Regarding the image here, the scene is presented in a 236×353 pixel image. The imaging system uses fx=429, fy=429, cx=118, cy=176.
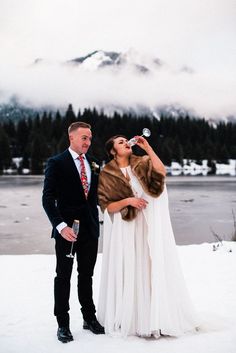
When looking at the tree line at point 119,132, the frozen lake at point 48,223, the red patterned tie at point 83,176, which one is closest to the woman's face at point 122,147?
the red patterned tie at point 83,176

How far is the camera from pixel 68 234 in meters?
Result: 2.79

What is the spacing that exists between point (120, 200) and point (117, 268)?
0.47 meters

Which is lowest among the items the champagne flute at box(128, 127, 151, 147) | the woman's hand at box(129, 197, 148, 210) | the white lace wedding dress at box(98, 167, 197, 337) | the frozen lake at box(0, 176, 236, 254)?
the frozen lake at box(0, 176, 236, 254)

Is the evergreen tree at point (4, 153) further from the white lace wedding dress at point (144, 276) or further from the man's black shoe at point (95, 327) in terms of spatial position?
the white lace wedding dress at point (144, 276)

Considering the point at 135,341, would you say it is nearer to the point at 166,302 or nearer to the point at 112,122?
the point at 166,302

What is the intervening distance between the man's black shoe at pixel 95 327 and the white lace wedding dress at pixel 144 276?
2.6 inches

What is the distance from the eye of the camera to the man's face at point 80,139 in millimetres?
2998

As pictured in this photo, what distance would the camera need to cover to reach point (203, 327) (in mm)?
3131

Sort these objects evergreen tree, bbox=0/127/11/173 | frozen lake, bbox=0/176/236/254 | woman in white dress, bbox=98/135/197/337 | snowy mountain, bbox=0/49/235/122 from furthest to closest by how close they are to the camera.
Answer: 1. snowy mountain, bbox=0/49/235/122
2. evergreen tree, bbox=0/127/11/173
3. frozen lake, bbox=0/176/236/254
4. woman in white dress, bbox=98/135/197/337

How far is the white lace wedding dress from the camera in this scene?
2902mm

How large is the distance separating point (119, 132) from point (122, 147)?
187 feet

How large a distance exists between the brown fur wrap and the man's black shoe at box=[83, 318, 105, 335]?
0.82 m

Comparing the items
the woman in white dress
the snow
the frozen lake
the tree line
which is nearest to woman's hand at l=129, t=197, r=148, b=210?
the woman in white dress

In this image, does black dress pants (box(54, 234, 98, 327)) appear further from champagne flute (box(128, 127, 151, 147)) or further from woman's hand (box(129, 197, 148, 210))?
champagne flute (box(128, 127, 151, 147))
